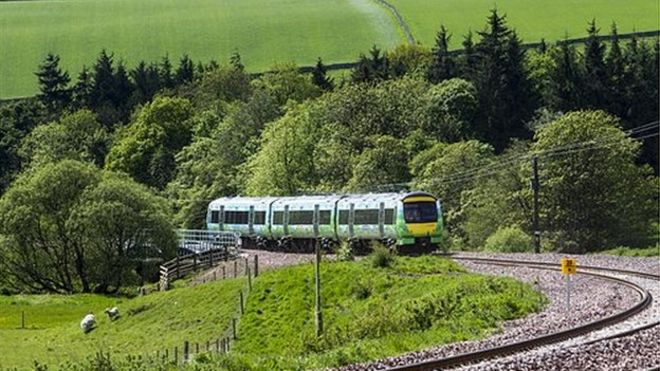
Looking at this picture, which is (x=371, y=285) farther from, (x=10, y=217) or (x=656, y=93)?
(x=656, y=93)

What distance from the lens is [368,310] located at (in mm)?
36562

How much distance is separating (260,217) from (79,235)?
1281 centimetres

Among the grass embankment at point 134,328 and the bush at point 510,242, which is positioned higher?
the bush at point 510,242

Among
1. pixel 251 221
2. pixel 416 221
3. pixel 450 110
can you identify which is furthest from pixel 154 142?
pixel 416 221

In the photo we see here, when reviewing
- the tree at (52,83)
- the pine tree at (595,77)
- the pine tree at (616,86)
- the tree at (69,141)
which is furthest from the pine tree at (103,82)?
the pine tree at (616,86)

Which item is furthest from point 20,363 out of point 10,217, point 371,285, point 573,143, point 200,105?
point 200,105

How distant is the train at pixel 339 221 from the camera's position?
170ft

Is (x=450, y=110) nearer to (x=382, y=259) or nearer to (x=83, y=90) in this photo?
(x=83, y=90)

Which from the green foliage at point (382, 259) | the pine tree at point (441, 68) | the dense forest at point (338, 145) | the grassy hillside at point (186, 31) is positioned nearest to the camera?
the green foliage at point (382, 259)

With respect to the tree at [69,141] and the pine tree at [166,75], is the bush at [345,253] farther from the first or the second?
the pine tree at [166,75]

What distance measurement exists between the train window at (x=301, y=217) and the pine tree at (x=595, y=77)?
43504 mm

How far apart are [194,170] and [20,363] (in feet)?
206

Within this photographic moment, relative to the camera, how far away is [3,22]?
148875 mm

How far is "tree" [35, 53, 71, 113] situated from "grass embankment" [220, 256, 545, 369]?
298 feet
